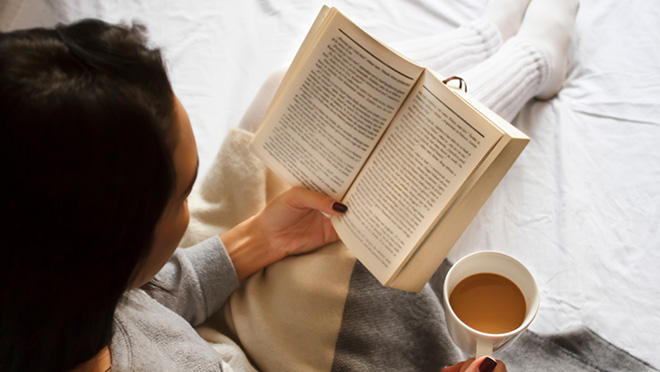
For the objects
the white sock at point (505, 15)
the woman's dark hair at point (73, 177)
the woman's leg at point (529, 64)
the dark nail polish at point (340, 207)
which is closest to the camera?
the woman's dark hair at point (73, 177)

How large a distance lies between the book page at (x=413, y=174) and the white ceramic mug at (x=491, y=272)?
0.07 meters

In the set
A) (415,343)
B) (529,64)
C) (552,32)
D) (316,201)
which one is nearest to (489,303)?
(415,343)

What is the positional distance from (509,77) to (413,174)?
1.32 feet

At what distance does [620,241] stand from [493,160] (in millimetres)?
396

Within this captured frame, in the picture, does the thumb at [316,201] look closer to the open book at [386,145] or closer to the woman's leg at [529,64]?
the open book at [386,145]

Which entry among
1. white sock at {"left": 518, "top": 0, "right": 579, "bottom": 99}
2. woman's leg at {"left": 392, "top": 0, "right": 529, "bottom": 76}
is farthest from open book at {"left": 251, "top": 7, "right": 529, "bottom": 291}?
white sock at {"left": 518, "top": 0, "right": 579, "bottom": 99}

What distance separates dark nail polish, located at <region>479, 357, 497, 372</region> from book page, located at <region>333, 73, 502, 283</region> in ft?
0.44

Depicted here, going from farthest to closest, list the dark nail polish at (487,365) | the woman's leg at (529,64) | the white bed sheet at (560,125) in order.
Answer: the woman's leg at (529,64) < the white bed sheet at (560,125) < the dark nail polish at (487,365)

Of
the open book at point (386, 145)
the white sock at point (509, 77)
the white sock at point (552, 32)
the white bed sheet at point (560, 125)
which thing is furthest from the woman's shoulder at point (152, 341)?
the white sock at point (552, 32)

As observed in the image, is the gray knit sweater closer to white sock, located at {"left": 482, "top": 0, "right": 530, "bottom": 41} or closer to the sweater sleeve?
the sweater sleeve

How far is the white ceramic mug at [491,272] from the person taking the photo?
0.54 meters

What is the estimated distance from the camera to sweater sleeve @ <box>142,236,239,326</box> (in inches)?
27.4

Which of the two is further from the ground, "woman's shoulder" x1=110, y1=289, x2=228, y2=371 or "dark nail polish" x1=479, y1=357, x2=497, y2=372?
"dark nail polish" x1=479, y1=357, x2=497, y2=372

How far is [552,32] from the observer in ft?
3.20
